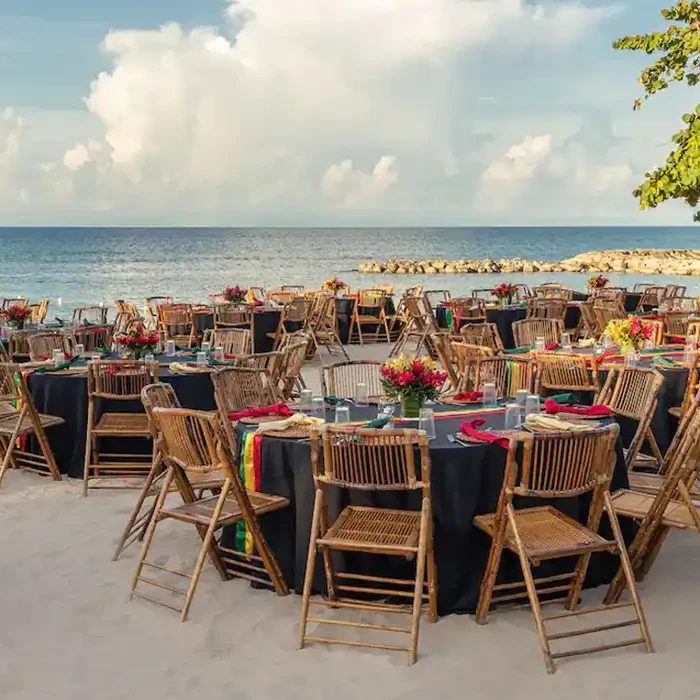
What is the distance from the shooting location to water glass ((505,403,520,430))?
471 centimetres

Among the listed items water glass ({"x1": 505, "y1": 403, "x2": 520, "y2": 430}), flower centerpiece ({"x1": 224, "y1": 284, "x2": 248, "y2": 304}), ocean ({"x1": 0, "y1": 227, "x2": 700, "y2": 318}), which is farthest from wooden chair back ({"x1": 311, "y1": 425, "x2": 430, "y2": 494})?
ocean ({"x1": 0, "y1": 227, "x2": 700, "y2": 318})

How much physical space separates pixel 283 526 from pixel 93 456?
8.81 ft

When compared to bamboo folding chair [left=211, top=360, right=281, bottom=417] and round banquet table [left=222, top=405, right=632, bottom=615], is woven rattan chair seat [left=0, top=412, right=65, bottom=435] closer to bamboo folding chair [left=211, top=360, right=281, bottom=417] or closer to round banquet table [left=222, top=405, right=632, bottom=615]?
bamboo folding chair [left=211, top=360, right=281, bottom=417]

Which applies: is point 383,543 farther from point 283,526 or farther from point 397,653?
point 283,526

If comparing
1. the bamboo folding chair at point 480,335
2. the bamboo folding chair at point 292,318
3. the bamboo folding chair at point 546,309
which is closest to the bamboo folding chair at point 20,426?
the bamboo folding chair at point 480,335

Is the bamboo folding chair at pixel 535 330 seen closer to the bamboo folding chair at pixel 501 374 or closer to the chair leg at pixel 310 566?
the bamboo folding chair at pixel 501 374

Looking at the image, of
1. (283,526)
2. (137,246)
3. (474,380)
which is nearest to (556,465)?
(283,526)

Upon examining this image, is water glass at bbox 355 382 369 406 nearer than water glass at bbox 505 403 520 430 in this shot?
No

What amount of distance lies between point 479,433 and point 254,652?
54.8 inches

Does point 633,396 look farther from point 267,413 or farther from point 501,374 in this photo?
point 267,413

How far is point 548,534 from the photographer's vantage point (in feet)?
13.4

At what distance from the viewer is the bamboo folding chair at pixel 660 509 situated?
4270 millimetres

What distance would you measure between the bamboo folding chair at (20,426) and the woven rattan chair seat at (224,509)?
8.05 ft

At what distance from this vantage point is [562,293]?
1522 cm
